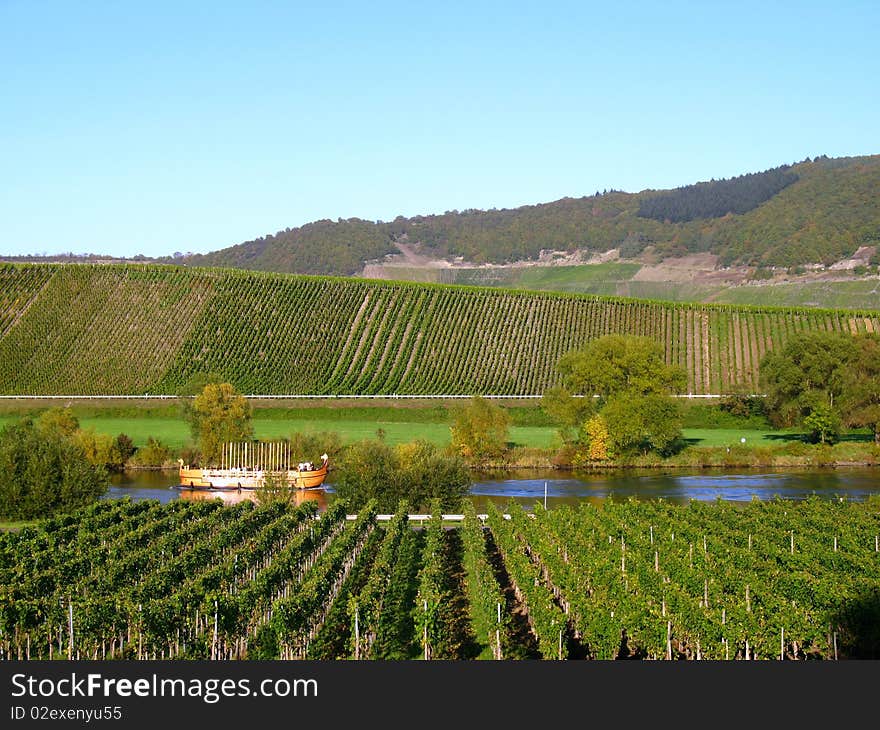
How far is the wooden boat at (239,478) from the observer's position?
224 feet

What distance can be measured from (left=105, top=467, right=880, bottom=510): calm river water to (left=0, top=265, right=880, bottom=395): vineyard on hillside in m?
30.7

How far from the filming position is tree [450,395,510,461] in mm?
77875

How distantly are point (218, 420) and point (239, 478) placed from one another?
8.66 metres

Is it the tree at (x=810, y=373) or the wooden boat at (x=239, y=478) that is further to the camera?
the tree at (x=810, y=373)

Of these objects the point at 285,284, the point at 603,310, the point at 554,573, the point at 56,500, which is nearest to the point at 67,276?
the point at 285,284

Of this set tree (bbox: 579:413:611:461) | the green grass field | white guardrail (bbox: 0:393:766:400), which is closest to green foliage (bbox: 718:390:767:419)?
the green grass field

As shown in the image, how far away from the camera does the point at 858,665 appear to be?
23266 mm

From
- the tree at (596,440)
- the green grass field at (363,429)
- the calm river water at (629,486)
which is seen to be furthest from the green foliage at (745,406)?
the tree at (596,440)

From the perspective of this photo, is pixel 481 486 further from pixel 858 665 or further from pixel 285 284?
pixel 285 284

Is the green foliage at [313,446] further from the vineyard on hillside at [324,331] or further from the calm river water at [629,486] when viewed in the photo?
the vineyard on hillside at [324,331]

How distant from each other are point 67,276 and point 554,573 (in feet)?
343

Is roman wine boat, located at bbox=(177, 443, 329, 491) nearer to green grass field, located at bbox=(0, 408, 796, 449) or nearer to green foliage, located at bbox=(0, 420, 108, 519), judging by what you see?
green grass field, located at bbox=(0, 408, 796, 449)

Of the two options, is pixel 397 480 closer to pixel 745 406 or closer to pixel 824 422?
pixel 824 422

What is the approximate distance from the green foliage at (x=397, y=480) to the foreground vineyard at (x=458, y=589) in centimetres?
1135
